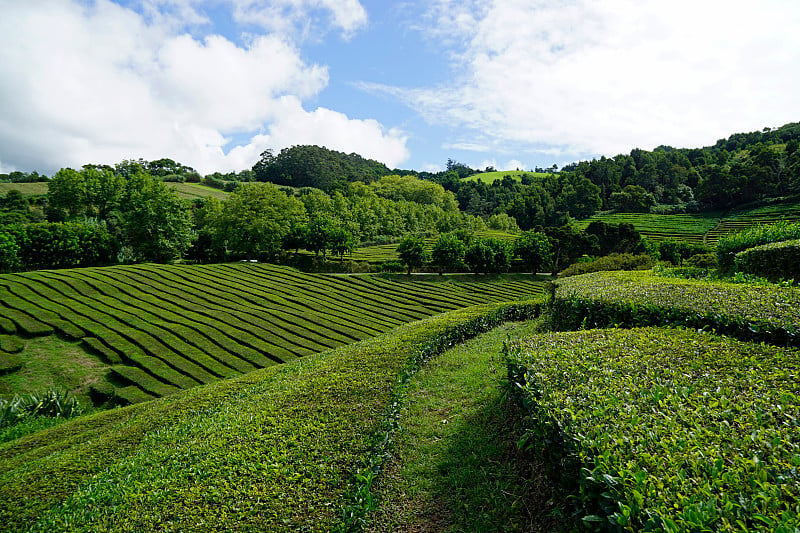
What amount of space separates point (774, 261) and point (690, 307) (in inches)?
211

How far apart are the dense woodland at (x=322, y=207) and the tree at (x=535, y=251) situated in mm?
5498

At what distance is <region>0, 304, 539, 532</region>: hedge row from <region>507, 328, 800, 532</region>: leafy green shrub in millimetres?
2667

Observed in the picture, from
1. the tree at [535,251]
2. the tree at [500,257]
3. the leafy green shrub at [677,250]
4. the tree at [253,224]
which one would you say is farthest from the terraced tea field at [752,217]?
the tree at [253,224]

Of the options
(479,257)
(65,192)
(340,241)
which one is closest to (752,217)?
(479,257)

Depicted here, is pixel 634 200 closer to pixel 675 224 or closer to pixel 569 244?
pixel 675 224

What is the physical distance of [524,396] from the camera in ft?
17.1

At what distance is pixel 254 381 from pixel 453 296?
33.1 m

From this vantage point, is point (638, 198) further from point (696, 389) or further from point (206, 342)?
point (696, 389)

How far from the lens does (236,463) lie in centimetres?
602

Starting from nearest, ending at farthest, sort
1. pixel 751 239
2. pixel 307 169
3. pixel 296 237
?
pixel 751 239 → pixel 296 237 → pixel 307 169

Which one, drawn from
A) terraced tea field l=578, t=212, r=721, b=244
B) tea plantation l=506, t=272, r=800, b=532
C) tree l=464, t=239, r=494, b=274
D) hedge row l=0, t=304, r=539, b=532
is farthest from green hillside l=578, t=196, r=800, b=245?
hedge row l=0, t=304, r=539, b=532

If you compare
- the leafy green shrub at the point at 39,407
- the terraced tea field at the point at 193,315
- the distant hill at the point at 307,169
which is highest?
the distant hill at the point at 307,169

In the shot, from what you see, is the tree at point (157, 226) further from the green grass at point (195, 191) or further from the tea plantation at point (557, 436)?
the tea plantation at point (557, 436)

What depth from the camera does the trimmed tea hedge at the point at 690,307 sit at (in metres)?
6.17
